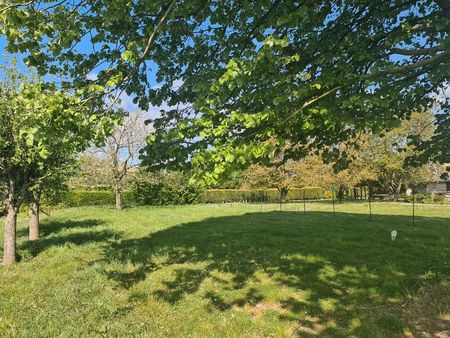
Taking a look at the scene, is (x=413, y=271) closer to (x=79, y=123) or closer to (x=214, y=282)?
(x=214, y=282)

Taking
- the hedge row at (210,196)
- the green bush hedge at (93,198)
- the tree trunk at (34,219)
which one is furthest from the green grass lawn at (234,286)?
the green bush hedge at (93,198)

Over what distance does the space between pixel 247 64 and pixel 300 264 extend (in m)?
6.01

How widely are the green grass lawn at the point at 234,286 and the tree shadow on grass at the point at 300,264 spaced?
28 mm

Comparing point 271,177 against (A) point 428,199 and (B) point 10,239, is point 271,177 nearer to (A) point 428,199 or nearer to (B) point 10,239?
(A) point 428,199

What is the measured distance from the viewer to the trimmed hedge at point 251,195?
4619 centimetres

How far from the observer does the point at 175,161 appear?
624 centimetres

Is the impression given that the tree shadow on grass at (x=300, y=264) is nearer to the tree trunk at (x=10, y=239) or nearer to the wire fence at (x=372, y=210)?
the tree trunk at (x=10, y=239)

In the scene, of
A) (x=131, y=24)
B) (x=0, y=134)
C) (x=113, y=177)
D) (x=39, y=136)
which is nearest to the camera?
(x=39, y=136)

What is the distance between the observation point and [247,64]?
5270 mm

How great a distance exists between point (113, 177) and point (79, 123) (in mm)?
28093

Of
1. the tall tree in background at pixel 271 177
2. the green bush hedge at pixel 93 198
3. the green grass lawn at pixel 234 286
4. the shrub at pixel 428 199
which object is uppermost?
the tall tree in background at pixel 271 177

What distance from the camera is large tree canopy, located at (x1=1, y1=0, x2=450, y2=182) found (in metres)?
5.44

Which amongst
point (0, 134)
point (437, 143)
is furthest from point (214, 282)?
point (0, 134)

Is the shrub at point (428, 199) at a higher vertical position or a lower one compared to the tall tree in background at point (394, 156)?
lower
